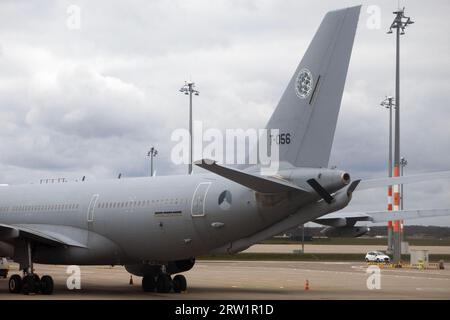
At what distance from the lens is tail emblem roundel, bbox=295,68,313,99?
2377 centimetres

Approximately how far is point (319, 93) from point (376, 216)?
668cm

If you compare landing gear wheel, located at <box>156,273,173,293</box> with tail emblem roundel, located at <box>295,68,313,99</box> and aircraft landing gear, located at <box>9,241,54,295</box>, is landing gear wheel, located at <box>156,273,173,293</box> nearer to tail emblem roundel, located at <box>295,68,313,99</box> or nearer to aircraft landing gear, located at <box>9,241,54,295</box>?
aircraft landing gear, located at <box>9,241,54,295</box>

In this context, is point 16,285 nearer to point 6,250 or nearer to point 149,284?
point 6,250

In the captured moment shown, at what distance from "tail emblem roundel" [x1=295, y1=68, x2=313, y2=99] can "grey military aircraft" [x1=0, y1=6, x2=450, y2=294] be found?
0.03 metres

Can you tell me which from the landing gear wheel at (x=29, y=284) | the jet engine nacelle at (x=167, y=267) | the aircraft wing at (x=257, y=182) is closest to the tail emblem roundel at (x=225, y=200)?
the aircraft wing at (x=257, y=182)

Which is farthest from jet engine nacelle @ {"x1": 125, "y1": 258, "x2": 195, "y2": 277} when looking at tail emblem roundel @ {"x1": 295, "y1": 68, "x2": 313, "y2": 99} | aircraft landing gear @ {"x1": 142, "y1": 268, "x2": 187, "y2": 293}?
tail emblem roundel @ {"x1": 295, "y1": 68, "x2": 313, "y2": 99}

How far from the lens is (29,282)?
2820 centimetres

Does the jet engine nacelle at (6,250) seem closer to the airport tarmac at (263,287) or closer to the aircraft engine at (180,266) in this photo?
the airport tarmac at (263,287)

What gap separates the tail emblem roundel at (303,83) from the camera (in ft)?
78.0

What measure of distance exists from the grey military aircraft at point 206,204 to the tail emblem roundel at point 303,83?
0.10 feet

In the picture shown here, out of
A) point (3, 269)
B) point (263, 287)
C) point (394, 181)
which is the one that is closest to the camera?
point (394, 181)

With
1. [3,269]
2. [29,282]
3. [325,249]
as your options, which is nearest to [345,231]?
[29,282]
